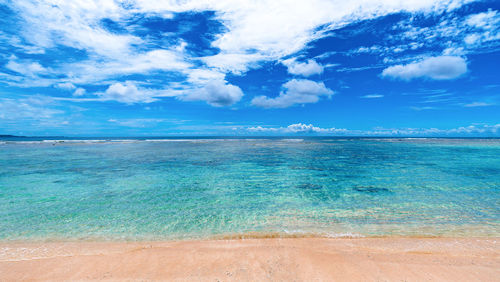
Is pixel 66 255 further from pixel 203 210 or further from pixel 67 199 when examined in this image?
pixel 67 199

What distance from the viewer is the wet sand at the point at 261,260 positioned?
5.54m

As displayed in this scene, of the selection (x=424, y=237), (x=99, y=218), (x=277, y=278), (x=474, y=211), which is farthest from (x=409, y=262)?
(x=99, y=218)

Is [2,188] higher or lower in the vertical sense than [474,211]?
higher

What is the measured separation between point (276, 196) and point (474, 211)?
30.7 feet

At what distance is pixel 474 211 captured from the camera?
10.2m

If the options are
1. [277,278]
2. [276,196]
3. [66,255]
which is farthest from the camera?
[276,196]

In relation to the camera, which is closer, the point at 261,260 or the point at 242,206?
the point at 261,260

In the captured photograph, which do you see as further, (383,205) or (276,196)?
(276,196)

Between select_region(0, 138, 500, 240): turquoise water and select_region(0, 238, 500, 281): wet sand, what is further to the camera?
select_region(0, 138, 500, 240): turquoise water

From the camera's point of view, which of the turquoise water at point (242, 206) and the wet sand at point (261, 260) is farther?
the turquoise water at point (242, 206)

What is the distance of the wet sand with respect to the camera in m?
5.54

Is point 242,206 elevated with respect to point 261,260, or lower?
lower

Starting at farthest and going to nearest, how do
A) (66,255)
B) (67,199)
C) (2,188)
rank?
1. (2,188)
2. (67,199)
3. (66,255)

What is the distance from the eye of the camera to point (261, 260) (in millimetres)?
6230
